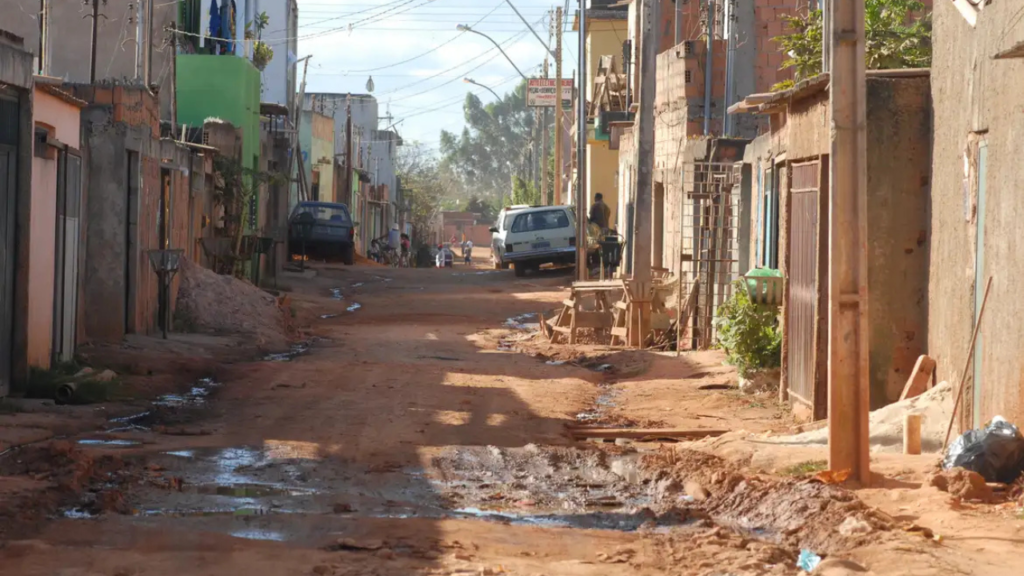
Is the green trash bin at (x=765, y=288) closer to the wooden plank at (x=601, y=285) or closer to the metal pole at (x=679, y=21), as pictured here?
the wooden plank at (x=601, y=285)

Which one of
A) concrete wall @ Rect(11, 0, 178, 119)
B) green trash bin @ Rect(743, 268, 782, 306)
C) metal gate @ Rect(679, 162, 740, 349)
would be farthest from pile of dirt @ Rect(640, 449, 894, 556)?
concrete wall @ Rect(11, 0, 178, 119)

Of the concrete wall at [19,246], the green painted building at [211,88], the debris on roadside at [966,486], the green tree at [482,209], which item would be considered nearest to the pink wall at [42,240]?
the concrete wall at [19,246]

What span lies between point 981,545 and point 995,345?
7.94 ft

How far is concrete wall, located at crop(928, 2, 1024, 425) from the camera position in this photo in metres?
8.60

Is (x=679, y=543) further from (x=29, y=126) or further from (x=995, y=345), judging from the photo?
(x=29, y=126)

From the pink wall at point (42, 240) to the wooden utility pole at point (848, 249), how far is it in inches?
310

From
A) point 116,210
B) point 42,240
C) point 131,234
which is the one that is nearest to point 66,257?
point 42,240

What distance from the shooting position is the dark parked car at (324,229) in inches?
1537

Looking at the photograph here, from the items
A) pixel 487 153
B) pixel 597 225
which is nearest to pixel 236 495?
pixel 597 225

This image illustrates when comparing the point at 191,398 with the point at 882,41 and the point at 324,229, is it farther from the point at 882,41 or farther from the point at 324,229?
the point at 324,229

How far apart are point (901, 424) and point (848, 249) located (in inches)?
91.2

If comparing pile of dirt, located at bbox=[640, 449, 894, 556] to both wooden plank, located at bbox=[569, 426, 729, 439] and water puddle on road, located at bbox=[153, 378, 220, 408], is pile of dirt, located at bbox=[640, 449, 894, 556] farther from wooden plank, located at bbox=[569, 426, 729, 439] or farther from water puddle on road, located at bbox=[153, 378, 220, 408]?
water puddle on road, located at bbox=[153, 378, 220, 408]

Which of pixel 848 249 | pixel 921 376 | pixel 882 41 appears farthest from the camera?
pixel 882 41

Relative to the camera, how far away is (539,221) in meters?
35.9
